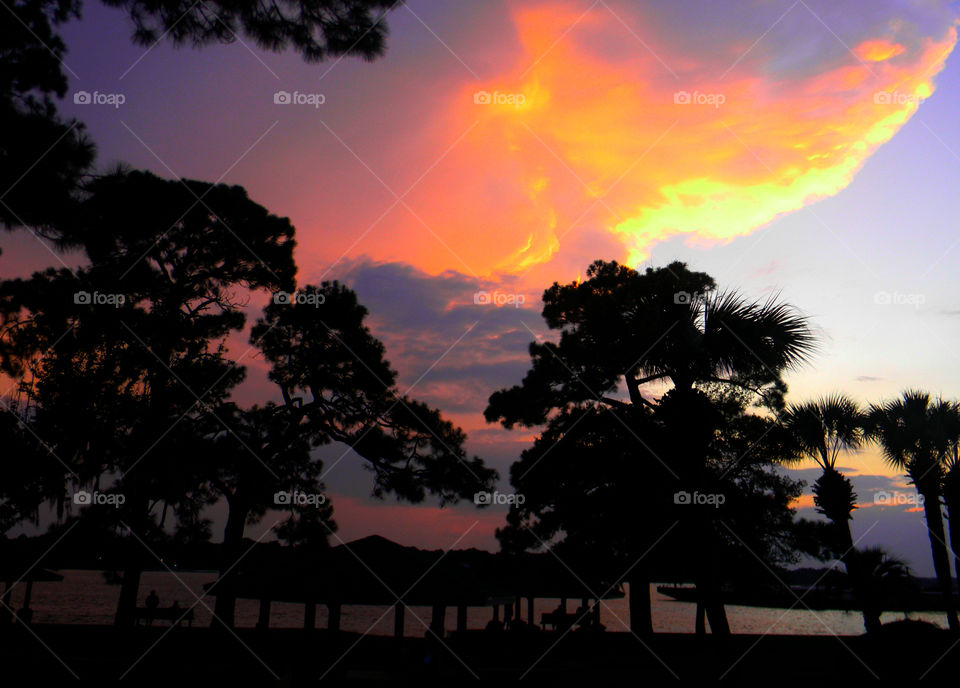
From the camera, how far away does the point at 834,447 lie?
60.9 ft

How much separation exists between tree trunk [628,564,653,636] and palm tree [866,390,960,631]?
10073 mm

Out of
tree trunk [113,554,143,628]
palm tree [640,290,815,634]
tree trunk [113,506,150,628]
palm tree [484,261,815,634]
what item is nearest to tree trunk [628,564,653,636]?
palm tree [484,261,815,634]

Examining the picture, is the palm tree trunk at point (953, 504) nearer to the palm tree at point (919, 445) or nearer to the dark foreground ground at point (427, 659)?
the palm tree at point (919, 445)

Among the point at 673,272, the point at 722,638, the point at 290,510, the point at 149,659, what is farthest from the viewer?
the point at 673,272

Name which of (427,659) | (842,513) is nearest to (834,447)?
(842,513)

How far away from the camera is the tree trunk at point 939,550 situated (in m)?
19.0

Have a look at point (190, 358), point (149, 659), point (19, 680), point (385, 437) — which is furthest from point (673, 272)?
point (19, 680)

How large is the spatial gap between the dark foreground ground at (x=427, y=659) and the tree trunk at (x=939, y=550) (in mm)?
4136

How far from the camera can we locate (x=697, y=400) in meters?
10.0

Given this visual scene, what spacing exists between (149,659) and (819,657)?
1762 centimetres

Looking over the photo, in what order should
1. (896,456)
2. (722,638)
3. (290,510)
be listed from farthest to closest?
1. (896,456)
2. (290,510)
3. (722,638)

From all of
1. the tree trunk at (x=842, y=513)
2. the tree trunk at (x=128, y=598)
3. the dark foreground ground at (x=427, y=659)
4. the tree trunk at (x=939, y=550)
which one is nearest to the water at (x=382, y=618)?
the tree trunk at (x=128, y=598)

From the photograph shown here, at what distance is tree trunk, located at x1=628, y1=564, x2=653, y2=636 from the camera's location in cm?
1816

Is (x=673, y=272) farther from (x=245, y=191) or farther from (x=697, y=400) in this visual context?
(x=245, y=191)
